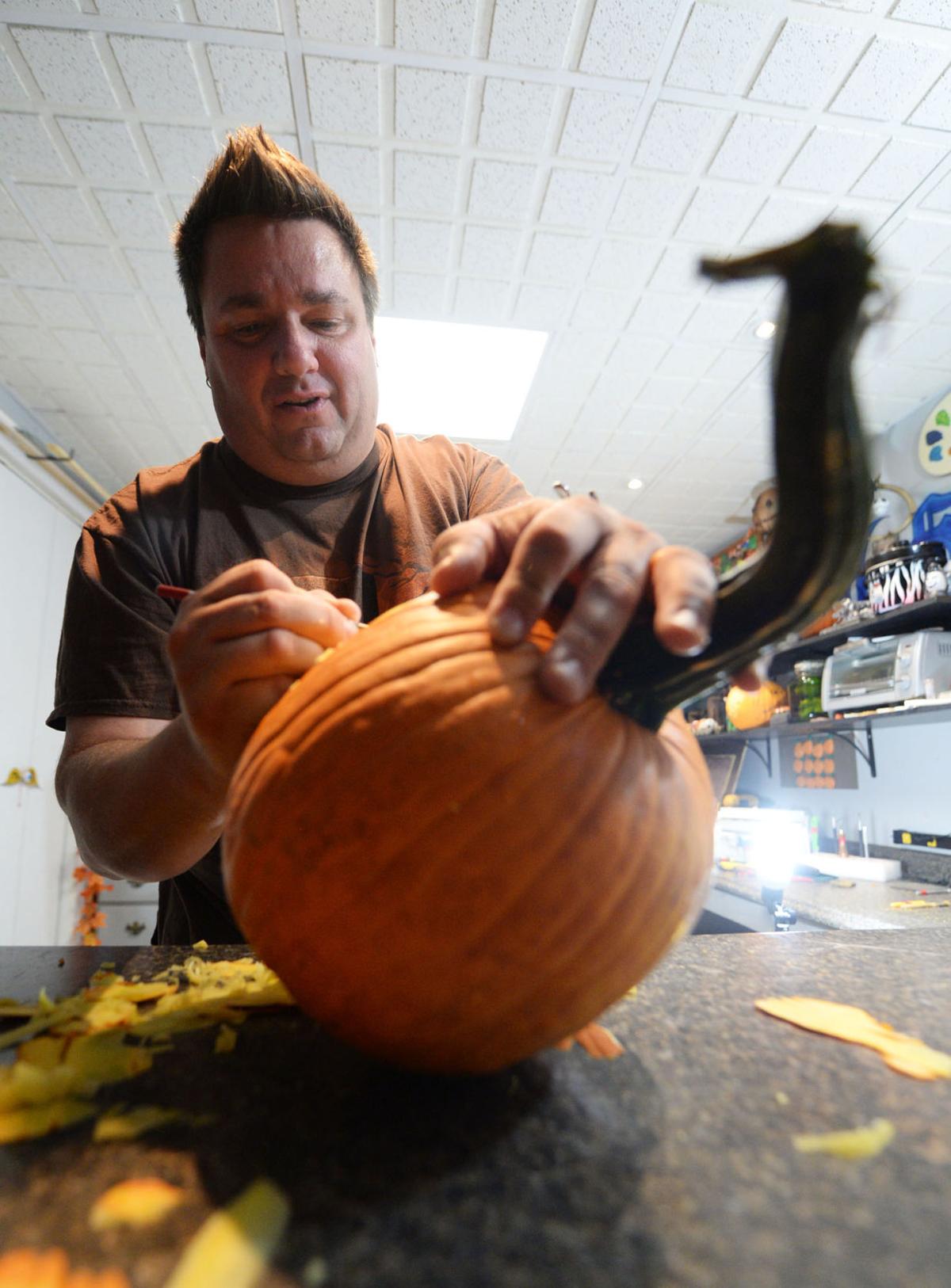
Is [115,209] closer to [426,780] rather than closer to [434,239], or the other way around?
[434,239]

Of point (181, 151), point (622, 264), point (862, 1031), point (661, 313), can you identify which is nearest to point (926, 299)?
point (661, 313)

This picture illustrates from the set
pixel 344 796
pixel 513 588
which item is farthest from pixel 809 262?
pixel 344 796

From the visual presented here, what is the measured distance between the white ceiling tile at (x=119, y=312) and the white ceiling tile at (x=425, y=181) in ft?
3.54

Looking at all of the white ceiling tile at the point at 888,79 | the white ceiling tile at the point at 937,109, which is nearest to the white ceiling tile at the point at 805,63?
the white ceiling tile at the point at 888,79

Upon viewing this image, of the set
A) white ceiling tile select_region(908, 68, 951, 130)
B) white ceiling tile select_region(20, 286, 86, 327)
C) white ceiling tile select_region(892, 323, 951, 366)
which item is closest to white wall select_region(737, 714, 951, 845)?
white ceiling tile select_region(892, 323, 951, 366)

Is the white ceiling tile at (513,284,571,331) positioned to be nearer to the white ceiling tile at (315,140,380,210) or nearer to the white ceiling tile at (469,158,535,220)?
the white ceiling tile at (469,158,535,220)

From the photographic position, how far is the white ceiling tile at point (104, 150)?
83.7 inches

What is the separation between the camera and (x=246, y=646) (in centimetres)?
46

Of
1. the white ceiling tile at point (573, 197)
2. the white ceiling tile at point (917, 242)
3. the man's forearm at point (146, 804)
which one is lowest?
the man's forearm at point (146, 804)

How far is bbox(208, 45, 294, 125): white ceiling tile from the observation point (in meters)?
1.91

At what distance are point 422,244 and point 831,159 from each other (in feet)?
4.44

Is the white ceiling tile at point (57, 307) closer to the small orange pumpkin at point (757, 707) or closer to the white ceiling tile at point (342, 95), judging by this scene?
the white ceiling tile at point (342, 95)

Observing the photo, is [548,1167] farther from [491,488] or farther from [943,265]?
[943,265]

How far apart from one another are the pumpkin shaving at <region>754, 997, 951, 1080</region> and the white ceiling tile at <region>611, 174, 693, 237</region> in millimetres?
2503
